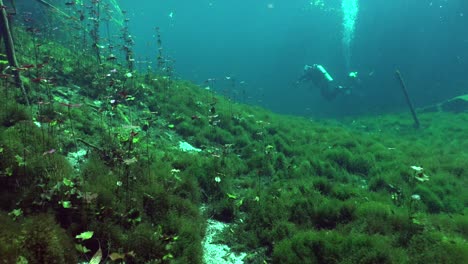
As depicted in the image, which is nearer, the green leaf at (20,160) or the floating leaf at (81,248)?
the floating leaf at (81,248)

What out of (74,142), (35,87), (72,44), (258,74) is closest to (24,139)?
(74,142)

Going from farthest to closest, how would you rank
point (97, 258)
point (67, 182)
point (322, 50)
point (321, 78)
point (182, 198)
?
point (322, 50), point (321, 78), point (182, 198), point (67, 182), point (97, 258)

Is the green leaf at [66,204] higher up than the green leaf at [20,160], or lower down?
lower down

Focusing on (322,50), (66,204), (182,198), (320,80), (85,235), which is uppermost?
(66,204)

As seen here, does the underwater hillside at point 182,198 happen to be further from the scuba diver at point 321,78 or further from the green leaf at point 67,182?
the scuba diver at point 321,78

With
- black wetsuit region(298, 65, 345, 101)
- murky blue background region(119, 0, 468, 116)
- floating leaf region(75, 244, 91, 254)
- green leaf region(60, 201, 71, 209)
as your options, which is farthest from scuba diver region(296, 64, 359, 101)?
floating leaf region(75, 244, 91, 254)

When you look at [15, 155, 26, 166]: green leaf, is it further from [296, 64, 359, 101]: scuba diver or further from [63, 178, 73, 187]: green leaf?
[296, 64, 359, 101]: scuba diver

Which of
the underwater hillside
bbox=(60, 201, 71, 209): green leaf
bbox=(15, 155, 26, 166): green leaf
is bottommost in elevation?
the underwater hillside

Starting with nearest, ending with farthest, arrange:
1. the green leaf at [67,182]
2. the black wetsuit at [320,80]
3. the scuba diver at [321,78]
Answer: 1. the green leaf at [67,182]
2. the scuba diver at [321,78]
3. the black wetsuit at [320,80]

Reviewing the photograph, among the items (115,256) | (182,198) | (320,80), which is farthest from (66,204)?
(320,80)

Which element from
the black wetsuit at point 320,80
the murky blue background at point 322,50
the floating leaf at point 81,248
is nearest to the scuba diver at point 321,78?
the black wetsuit at point 320,80

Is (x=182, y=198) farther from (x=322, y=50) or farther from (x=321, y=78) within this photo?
(x=322, y=50)

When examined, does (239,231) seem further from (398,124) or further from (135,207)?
(398,124)

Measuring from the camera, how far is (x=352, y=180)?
9734 mm
